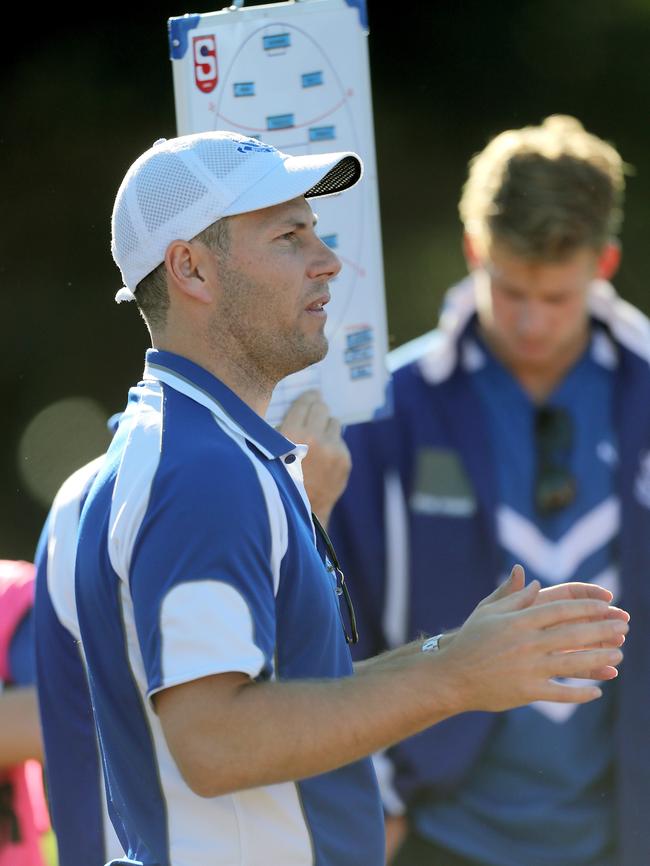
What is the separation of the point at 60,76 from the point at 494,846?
2797mm

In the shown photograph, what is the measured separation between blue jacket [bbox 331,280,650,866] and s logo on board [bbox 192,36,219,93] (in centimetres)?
91

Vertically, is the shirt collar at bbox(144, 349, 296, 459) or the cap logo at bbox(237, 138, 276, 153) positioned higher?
the cap logo at bbox(237, 138, 276, 153)

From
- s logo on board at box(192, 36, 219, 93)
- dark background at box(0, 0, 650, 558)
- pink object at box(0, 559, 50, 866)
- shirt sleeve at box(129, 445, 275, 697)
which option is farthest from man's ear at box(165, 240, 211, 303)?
dark background at box(0, 0, 650, 558)

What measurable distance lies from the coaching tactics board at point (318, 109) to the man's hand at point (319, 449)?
5 cm

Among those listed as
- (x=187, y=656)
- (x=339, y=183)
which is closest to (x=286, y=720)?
(x=187, y=656)

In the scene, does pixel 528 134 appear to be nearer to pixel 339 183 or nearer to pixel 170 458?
pixel 339 183

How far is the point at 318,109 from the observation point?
2.37 metres

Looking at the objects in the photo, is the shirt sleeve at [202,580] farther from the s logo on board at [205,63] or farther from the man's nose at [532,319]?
the man's nose at [532,319]

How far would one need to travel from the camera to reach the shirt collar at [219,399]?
5.42 ft


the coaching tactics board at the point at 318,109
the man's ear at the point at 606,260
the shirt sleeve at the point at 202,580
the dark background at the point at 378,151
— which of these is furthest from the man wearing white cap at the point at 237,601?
the dark background at the point at 378,151

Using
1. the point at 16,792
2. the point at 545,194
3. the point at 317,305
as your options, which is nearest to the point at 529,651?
the point at 317,305

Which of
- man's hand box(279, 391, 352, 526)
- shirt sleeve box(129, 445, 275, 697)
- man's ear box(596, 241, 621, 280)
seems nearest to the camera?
shirt sleeve box(129, 445, 275, 697)

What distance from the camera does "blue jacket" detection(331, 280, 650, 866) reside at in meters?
2.88

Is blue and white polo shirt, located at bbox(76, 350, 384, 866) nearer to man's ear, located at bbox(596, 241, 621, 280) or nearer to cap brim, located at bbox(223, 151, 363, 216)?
cap brim, located at bbox(223, 151, 363, 216)
